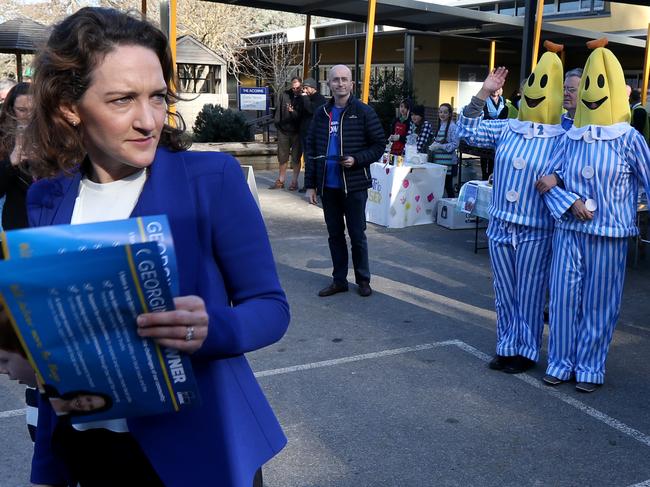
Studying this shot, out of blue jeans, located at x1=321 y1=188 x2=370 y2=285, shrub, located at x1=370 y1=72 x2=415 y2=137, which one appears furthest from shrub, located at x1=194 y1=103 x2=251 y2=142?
blue jeans, located at x1=321 y1=188 x2=370 y2=285

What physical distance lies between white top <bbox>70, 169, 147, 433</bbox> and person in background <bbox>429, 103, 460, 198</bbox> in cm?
931

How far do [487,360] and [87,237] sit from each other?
419 cm

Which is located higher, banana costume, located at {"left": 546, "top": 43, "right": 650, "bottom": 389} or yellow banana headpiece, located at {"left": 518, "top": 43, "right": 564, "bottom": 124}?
yellow banana headpiece, located at {"left": 518, "top": 43, "right": 564, "bottom": 124}

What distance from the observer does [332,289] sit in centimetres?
650

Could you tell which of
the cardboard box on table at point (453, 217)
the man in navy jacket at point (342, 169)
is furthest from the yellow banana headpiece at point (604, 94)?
the cardboard box on table at point (453, 217)

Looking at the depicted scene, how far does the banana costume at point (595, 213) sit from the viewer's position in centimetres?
415

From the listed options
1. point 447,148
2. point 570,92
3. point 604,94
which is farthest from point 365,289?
point 447,148

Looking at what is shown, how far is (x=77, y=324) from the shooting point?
1110 mm

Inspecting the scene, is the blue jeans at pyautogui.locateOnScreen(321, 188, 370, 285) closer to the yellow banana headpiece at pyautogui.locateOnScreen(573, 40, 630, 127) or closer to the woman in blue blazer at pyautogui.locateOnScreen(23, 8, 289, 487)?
the yellow banana headpiece at pyautogui.locateOnScreen(573, 40, 630, 127)

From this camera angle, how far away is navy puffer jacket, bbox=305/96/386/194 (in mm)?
6414

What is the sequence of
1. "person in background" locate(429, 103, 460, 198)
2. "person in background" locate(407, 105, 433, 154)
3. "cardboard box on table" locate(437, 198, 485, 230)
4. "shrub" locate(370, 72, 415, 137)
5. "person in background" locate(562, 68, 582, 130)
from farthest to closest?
"shrub" locate(370, 72, 415, 137), "person in background" locate(407, 105, 433, 154), "person in background" locate(429, 103, 460, 198), "cardboard box on table" locate(437, 198, 485, 230), "person in background" locate(562, 68, 582, 130)

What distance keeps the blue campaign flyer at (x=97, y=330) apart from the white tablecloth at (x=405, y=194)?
830 centimetres

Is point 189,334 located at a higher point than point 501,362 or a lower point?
higher

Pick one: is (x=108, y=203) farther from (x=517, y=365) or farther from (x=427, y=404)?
(x=517, y=365)
